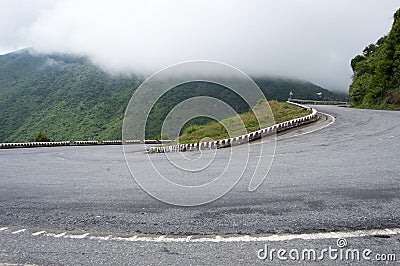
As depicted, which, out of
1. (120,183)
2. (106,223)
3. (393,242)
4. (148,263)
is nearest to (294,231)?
(393,242)

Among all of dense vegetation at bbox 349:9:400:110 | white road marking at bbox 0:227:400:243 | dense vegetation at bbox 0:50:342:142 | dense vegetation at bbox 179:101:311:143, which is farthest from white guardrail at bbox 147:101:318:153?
dense vegetation at bbox 0:50:342:142

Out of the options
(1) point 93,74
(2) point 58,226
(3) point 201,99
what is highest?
(1) point 93,74

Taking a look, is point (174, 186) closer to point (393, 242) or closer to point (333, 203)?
point (333, 203)

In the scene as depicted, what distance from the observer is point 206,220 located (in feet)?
13.9

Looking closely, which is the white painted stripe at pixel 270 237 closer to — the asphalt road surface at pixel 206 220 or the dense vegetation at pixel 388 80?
the asphalt road surface at pixel 206 220

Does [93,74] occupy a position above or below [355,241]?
above

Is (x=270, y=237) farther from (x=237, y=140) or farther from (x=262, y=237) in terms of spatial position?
(x=237, y=140)

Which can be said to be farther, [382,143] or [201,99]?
[382,143]

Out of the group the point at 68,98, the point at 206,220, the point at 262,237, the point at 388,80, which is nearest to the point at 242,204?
the point at 206,220

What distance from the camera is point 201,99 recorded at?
7.09m

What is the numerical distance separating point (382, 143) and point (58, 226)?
32.5 feet

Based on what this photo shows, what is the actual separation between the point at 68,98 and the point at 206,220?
302 feet

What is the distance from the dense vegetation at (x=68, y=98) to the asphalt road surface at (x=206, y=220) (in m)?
50.9

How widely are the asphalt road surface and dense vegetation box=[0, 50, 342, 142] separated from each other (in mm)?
50917
